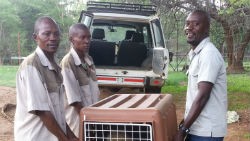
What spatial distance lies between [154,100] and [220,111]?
427 mm

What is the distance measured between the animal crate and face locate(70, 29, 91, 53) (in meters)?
0.88

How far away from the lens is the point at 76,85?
2.90m

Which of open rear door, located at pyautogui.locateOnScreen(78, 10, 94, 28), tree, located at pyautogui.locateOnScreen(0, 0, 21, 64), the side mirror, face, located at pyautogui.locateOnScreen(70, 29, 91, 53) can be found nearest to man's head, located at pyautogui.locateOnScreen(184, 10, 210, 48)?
face, located at pyautogui.locateOnScreen(70, 29, 91, 53)

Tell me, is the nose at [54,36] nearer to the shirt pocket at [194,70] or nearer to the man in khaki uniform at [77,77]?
the man in khaki uniform at [77,77]

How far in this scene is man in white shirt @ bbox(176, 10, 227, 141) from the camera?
2.41 meters

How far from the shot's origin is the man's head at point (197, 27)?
8.26 feet

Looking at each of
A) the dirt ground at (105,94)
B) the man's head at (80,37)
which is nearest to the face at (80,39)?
the man's head at (80,37)

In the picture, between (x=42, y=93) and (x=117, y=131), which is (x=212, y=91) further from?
(x=42, y=93)

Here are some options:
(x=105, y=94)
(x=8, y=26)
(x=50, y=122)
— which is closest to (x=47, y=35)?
(x=50, y=122)

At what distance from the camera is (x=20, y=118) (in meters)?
2.35

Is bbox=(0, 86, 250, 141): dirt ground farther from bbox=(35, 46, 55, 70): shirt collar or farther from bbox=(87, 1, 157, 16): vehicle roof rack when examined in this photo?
bbox=(35, 46, 55, 70): shirt collar

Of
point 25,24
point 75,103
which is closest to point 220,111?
point 75,103

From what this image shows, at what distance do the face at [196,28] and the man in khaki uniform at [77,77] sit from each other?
88cm

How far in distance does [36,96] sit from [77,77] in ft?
2.48
